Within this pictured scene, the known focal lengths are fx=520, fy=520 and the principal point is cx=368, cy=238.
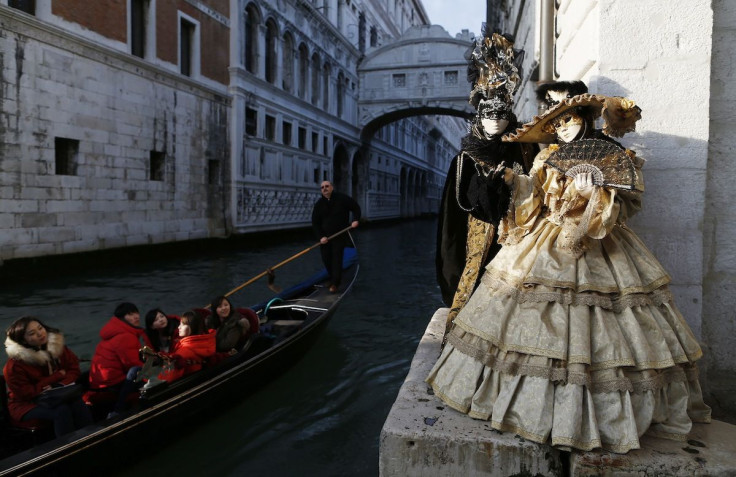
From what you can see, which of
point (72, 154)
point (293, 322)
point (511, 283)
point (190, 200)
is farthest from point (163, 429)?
point (190, 200)

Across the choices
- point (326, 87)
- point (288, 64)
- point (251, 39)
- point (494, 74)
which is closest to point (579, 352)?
point (494, 74)

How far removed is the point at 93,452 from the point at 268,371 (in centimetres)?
166

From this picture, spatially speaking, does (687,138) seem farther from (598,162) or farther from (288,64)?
(288,64)

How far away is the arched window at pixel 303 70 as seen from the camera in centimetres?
1723

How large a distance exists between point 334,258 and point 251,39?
10340 millimetres

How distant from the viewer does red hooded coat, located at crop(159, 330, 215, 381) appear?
328cm

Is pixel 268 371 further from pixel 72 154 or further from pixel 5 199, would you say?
pixel 72 154

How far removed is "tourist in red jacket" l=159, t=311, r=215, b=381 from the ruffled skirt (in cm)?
205

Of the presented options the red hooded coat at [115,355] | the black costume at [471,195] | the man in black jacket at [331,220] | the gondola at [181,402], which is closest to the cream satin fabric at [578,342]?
the black costume at [471,195]

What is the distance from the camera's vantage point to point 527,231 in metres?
1.87

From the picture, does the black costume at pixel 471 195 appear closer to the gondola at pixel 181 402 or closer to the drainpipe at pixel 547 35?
the drainpipe at pixel 547 35

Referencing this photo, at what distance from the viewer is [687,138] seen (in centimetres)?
215

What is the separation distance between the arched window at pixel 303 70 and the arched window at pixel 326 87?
136 cm

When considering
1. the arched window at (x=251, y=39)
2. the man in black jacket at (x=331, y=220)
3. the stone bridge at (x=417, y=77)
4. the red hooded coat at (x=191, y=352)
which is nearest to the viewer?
the red hooded coat at (x=191, y=352)
